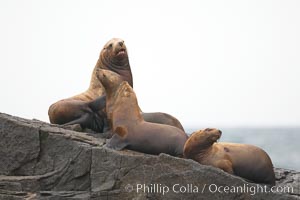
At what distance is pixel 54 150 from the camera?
29.7 ft

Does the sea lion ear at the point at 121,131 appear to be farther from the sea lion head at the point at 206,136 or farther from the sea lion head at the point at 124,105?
the sea lion head at the point at 206,136

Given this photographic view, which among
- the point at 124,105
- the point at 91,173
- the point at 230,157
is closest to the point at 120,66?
the point at 124,105

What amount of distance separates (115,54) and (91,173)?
318cm

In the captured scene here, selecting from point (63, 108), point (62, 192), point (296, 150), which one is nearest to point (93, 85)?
point (63, 108)

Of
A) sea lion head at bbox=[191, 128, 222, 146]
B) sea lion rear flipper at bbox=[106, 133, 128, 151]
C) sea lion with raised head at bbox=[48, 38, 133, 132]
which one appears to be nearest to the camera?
sea lion rear flipper at bbox=[106, 133, 128, 151]

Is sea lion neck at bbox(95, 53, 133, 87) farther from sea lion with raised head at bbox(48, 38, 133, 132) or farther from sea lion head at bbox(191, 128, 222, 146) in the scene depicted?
sea lion head at bbox(191, 128, 222, 146)

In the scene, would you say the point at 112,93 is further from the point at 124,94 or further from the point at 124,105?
the point at 124,105

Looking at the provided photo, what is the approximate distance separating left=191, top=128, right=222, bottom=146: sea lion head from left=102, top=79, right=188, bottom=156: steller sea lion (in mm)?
228

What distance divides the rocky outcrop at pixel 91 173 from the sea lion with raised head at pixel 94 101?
4.77ft

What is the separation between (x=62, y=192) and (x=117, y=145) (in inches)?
41.4

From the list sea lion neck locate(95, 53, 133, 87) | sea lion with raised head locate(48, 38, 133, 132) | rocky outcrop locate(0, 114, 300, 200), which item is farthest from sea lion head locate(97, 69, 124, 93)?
sea lion neck locate(95, 53, 133, 87)

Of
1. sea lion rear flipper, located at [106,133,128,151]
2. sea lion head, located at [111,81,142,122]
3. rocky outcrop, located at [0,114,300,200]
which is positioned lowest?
rocky outcrop, located at [0,114,300,200]

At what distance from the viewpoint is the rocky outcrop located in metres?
8.30

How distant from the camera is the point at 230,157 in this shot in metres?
9.30
